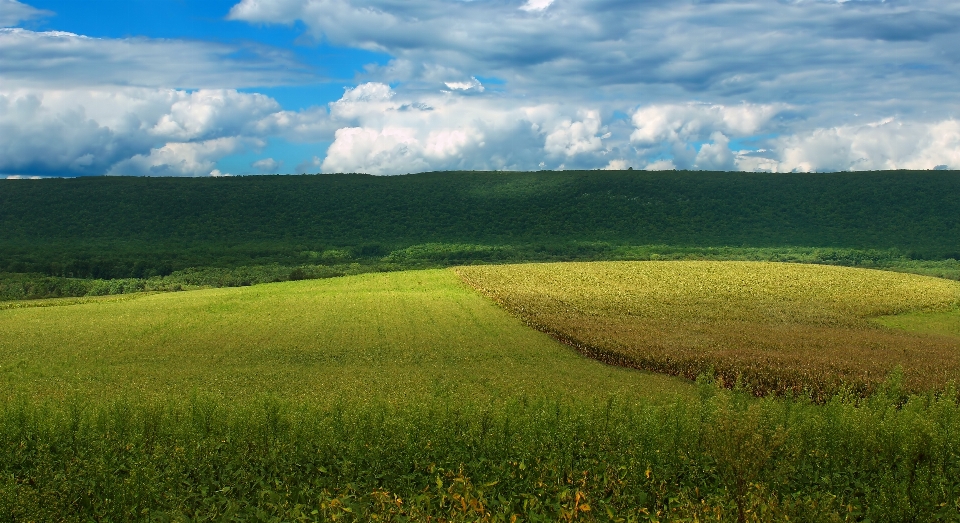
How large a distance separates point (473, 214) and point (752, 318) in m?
92.0

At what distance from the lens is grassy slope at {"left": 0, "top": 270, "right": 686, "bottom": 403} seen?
24.7 m

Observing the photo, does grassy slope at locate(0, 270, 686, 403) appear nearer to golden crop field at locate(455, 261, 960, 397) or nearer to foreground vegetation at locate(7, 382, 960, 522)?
golden crop field at locate(455, 261, 960, 397)

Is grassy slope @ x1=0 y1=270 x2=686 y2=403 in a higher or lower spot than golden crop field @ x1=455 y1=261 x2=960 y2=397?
lower

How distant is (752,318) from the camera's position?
40.0 metres

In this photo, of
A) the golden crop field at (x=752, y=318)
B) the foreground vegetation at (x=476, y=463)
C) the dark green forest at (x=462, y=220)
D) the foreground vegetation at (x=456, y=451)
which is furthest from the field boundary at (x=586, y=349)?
the dark green forest at (x=462, y=220)

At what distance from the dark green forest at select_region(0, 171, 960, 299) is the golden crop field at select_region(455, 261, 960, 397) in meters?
25.7

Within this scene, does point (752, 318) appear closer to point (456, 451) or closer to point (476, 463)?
point (456, 451)

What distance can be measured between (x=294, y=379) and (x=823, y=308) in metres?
31.6

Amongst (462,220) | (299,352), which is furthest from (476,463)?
(462,220)

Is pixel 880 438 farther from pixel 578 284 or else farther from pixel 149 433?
pixel 578 284

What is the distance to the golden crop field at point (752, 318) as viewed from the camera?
26953 mm

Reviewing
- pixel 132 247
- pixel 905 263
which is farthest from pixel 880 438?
pixel 132 247

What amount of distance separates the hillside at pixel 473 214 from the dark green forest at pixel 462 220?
1.23ft

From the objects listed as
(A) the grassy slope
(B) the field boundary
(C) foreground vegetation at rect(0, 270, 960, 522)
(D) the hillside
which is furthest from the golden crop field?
(D) the hillside
